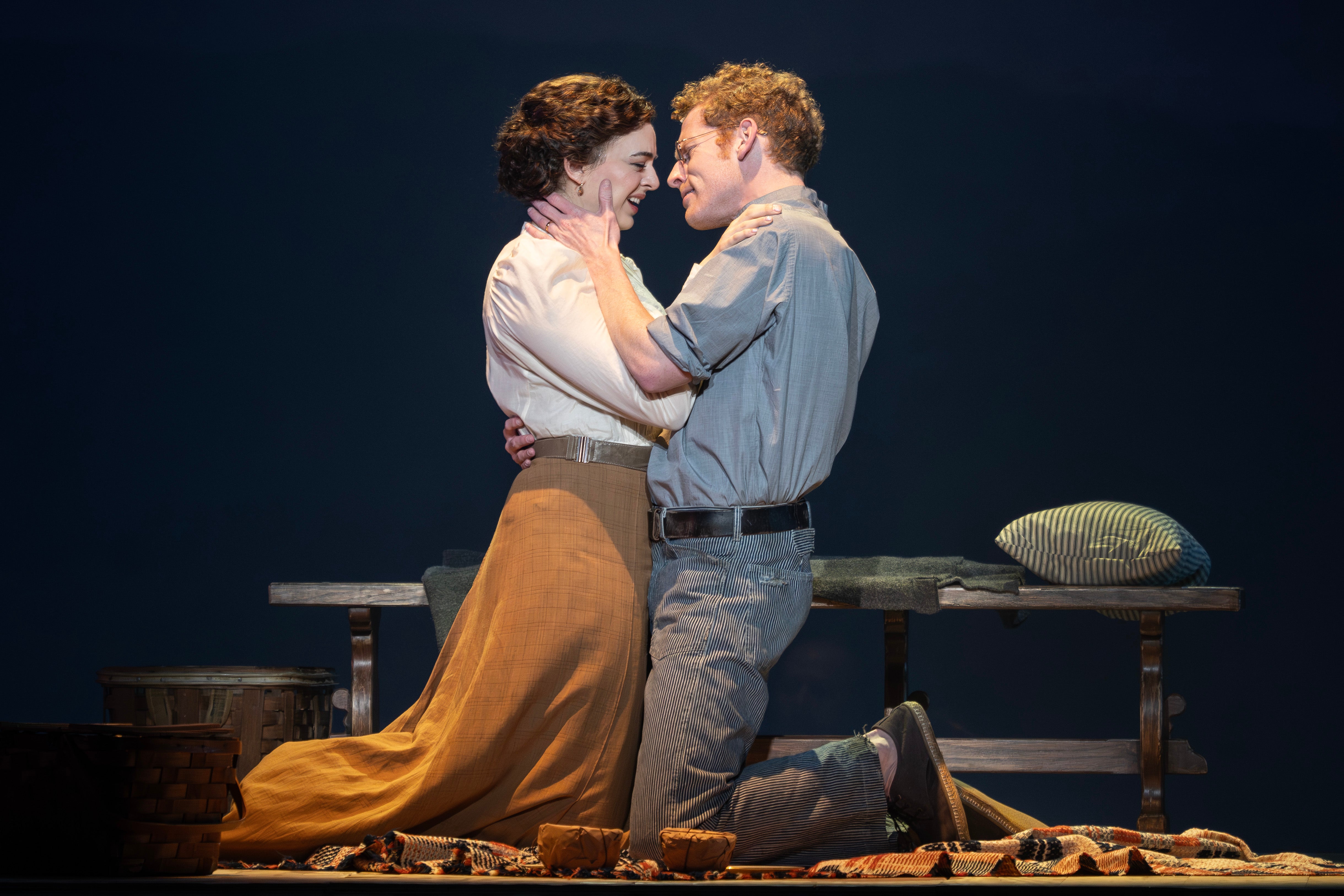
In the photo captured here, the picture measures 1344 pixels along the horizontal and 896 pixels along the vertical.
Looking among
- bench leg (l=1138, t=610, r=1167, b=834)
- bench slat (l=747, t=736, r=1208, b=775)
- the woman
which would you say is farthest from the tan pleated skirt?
bench leg (l=1138, t=610, r=1167, b=834)

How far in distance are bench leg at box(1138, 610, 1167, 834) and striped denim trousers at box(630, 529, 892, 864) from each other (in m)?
1.45

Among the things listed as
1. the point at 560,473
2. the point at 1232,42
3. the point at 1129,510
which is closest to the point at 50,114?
the point at 560,473

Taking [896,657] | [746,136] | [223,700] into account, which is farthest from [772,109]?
[223,700]

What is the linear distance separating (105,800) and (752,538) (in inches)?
45.3

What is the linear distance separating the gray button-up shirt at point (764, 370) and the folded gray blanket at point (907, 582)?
0.88 meters

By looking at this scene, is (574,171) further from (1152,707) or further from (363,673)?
(1152,707)

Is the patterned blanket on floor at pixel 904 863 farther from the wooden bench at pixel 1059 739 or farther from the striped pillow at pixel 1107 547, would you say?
the striped pillow at pixel 1107 547

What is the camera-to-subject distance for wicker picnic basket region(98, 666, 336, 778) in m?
3.00

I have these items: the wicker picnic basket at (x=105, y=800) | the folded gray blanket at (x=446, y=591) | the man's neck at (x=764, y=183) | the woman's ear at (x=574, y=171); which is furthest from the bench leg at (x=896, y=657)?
the wicker picnic basket at (x=105, y=800)

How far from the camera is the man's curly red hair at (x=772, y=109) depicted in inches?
96.1

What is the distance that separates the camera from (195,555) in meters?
4.82

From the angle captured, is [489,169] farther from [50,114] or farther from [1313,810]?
[1313,810]

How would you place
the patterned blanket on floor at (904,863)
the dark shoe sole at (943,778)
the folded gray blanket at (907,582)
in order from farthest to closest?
the folded gray blanket at (907,582) → the dark shoe sole at (943,778) → the patterned blanket on floor at (904,863)

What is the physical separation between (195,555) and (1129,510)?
3.47 meters
